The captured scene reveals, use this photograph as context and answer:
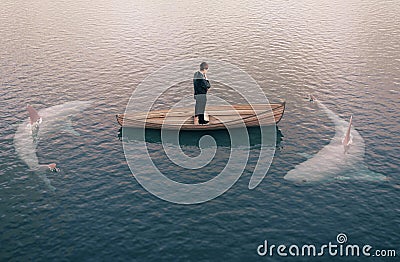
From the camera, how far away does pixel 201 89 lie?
1763 inches

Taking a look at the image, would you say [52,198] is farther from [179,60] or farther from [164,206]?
[179,60]

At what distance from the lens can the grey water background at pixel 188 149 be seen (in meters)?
32.3

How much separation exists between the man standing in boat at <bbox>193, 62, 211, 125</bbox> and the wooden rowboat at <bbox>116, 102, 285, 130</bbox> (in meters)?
1.27

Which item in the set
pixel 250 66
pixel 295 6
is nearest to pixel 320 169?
pixel 250 66

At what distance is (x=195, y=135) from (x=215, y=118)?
10.4ft

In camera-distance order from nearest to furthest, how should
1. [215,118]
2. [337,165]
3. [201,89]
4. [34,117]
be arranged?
[337,165]
[201,89]
[215,118]
[34,117]

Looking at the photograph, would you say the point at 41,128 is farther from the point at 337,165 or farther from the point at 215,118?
the point at 337,165

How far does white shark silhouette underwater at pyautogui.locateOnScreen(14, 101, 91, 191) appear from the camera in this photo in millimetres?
42031

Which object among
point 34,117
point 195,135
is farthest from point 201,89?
point 34,117

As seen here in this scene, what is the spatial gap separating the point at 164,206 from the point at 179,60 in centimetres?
4522

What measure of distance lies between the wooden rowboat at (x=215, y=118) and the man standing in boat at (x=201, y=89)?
127cm

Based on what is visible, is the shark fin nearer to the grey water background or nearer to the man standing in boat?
the grey water background

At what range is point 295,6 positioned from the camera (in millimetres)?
117750

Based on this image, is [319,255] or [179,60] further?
[179,60]
